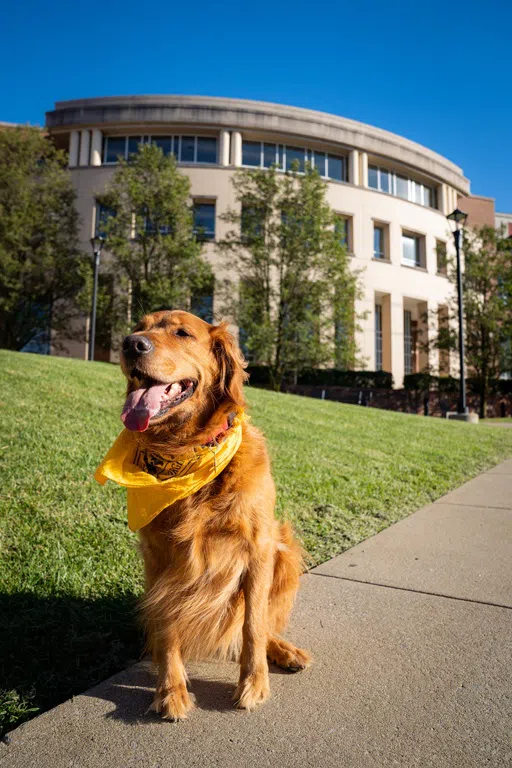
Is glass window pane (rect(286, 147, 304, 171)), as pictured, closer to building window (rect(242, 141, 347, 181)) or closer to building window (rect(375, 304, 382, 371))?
building window (rect(242, 141, 347, 181))

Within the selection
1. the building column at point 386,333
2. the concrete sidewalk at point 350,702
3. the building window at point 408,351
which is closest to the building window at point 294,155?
the building column at point 386,333

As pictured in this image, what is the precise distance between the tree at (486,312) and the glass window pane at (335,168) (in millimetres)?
9897

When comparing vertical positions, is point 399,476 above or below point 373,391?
below

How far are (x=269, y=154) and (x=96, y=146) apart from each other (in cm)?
1017

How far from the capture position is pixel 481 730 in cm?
173

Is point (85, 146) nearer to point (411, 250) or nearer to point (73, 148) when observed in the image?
point (73, 148)

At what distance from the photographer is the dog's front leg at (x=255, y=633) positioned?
200 cm

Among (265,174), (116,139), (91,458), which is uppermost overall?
(116,139)

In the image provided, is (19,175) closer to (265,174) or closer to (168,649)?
(265,174)

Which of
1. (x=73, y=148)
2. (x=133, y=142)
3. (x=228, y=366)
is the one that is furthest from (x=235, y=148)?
(x=228, y=366)

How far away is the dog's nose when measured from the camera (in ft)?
7.23

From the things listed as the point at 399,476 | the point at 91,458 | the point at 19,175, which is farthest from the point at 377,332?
the point at 91,458

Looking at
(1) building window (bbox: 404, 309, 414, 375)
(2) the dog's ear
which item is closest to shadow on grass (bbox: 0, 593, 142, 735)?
(2) the dog's ear

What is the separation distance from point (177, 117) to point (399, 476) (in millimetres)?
29018
